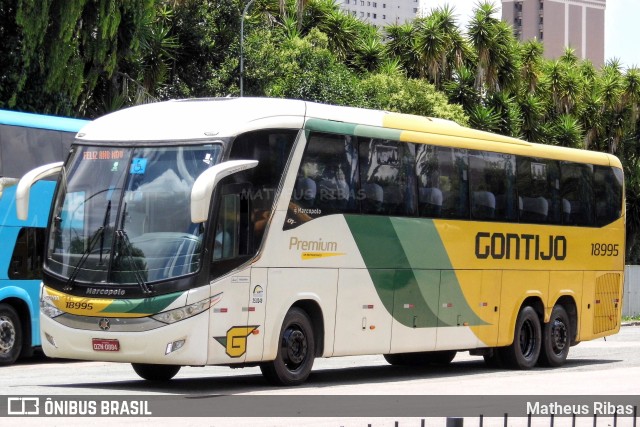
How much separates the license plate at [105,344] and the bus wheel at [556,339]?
9.05 metres

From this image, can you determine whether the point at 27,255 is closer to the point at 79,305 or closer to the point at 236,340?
the point at 79,305

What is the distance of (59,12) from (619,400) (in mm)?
17742

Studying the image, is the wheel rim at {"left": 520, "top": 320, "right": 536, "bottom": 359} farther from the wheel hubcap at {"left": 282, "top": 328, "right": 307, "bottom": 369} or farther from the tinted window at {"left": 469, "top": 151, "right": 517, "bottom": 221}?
the wheel hubcap at {"left": 282, "top": 328, "right": 307, "bottom": 369}

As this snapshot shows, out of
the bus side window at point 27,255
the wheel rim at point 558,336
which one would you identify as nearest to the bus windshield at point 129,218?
the bus side window at point 27,255

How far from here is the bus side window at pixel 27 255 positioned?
19641 mm

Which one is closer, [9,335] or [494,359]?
[9,335]

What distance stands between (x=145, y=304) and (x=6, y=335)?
628 cm

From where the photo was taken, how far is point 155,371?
16047 mm

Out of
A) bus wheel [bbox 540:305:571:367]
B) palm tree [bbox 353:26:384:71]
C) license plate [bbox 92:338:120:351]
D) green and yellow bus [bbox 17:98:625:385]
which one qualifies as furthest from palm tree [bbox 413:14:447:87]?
license plate [bbox 92:338:120:351]

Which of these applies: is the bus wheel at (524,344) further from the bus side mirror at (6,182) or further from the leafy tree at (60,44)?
the leafy tree at (60,44)

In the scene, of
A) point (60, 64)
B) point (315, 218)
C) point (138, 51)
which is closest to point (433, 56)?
point (138, 51)

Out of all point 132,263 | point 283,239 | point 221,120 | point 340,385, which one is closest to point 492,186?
point 340,385

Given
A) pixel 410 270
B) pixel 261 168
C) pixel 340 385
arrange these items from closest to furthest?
pixel 261 168 → pixel 340 385 → pixel 410 270

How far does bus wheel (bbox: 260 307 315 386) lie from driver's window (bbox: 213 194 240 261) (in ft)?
4.49
